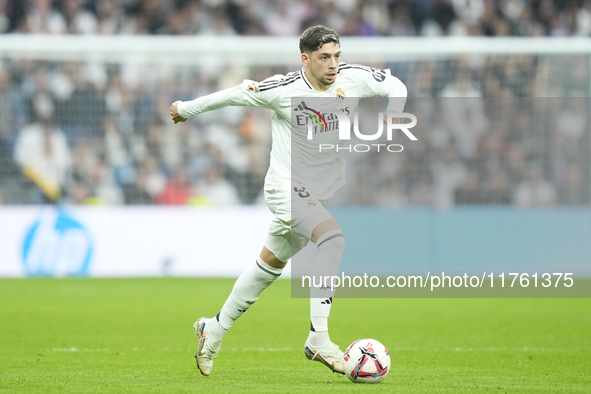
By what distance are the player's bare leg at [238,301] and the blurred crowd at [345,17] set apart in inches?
476

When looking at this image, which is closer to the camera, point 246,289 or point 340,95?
point 340,95

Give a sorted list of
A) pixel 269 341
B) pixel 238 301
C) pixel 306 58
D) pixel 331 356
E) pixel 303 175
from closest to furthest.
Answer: pixel 331 356 → pixel 306 58 → pixel 303 175 → pixel 238 301 → pixel 269 341

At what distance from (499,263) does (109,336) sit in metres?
7.56

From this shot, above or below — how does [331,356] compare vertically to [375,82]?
below

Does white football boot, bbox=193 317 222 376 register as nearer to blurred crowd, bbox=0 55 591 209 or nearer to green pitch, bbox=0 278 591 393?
green pitch, bbox=0 278 591 393

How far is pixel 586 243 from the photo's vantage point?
14336 mm

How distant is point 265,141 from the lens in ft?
50.7

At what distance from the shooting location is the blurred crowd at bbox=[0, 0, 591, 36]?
17.7 metres

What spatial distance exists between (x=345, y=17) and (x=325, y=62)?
12492mm

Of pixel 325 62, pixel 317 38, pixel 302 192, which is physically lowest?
pixel 302 192

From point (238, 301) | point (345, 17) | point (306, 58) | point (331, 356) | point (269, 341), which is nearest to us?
point (331, 356)

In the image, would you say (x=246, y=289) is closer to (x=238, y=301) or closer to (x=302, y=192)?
(x=238, y=301)

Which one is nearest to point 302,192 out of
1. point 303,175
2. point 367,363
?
point 303,175

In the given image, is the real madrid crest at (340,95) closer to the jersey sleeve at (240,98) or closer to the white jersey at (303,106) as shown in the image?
the white jersey at (303,106)
